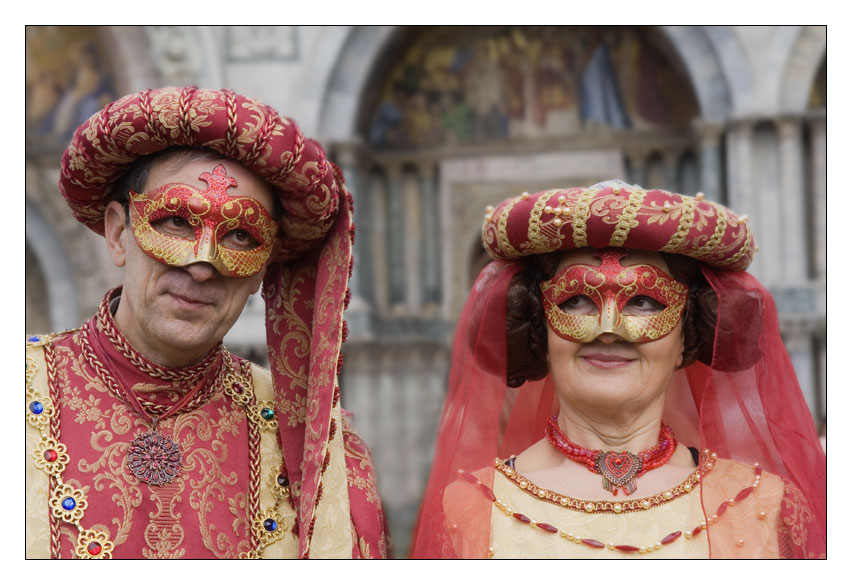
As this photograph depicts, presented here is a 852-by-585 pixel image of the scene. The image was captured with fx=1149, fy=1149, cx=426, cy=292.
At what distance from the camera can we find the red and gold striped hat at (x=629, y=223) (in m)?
2.67

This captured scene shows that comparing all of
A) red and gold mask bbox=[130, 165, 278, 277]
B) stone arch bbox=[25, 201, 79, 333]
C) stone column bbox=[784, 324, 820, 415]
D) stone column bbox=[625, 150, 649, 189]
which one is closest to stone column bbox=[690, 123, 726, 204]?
stone column bbox=[625, 150, 649, 189]

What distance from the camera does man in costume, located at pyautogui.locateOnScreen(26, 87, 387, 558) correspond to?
2.74 metres

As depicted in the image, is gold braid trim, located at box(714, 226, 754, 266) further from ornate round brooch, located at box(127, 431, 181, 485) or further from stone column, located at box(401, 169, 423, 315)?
stone column, located at box(401, 169, 423, 315)

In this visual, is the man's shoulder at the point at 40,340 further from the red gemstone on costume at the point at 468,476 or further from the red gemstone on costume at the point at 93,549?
the red gemstone on costume at the point at 468,476

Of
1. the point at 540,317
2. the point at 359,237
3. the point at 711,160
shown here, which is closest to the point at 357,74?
the point at 359,237

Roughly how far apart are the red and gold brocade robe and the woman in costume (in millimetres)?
250

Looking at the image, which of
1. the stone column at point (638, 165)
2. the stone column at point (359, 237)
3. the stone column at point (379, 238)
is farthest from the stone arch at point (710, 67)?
the stone column at point (379, 238)

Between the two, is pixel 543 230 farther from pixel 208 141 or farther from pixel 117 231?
pixel 117 231

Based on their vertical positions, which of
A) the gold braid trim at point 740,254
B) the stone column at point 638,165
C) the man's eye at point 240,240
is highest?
the stone column at point 638,165

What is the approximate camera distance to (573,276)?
Result: 278 centimetres

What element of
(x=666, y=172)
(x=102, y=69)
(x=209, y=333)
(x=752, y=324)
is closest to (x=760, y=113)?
(x=666, y=172)

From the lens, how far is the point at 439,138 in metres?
10.8

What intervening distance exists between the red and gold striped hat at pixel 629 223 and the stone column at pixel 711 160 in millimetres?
6909
